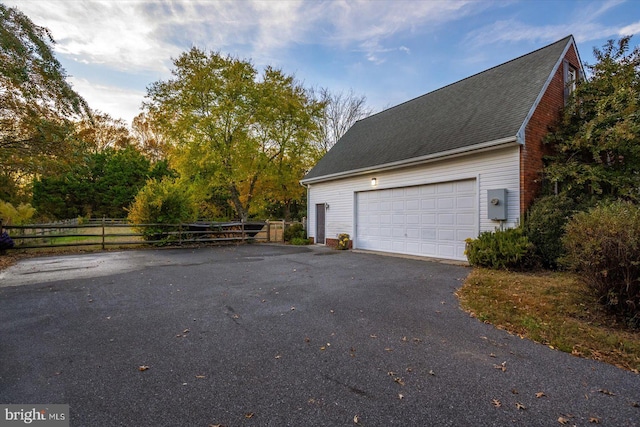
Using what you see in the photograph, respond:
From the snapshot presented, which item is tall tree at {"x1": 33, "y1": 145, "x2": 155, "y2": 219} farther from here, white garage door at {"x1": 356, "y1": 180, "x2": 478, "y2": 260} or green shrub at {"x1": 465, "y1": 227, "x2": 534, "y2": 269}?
green shrub at {"x1": 465, "y1": 227, "x2": 534, "y2": 269}

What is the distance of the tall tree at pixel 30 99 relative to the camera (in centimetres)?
751

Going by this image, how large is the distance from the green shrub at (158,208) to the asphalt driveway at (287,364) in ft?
23.5

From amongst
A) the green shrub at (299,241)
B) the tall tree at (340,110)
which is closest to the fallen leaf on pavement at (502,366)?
the green shrub at (299,241)

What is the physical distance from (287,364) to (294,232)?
1190 cm

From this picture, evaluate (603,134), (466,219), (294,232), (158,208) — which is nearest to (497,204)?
(466,219)

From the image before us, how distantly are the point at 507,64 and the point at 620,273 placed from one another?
9547mm

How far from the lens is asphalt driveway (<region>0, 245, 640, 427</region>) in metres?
2.08

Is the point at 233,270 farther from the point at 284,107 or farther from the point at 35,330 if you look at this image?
the point at 284,107

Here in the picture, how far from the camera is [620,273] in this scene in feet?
11.8

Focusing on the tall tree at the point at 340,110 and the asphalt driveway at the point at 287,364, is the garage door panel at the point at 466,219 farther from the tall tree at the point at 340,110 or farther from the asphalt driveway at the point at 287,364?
the tall tree at the point at 340,110

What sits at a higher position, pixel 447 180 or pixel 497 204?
pixel 447 180

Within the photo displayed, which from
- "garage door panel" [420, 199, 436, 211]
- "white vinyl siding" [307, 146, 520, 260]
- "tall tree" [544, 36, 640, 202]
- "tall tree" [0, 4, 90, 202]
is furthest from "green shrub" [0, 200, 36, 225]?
"tall tree" [544, 36, 640, 202]

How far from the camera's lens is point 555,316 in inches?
153

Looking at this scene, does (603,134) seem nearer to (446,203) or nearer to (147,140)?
(446,203)
